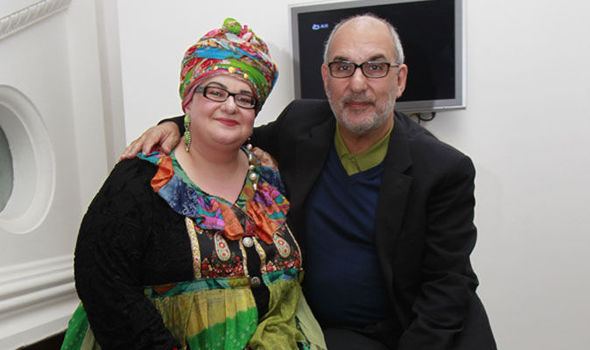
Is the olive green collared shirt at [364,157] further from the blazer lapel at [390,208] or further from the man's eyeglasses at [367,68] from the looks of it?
the man's eyeglasses at [367,68]

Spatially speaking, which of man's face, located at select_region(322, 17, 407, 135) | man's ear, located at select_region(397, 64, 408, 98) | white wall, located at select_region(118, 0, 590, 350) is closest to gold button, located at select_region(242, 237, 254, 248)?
man's face, located at select_region(322, 17, 407, 135)

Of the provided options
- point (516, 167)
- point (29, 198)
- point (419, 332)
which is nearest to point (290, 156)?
point (419, 332)

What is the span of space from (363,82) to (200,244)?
696mm

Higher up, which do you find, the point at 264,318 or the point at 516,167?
the point at 516,167

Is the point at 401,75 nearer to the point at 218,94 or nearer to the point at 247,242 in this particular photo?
the point at 218,94

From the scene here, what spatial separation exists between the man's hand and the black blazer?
1.47ft

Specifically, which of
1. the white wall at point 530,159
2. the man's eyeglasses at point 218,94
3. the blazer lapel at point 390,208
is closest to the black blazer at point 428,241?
the blazer lapel at point 390,208

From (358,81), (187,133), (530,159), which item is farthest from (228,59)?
(530,159)

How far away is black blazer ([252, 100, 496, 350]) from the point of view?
4.74ft

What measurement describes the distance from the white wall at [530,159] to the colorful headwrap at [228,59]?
3.47ft

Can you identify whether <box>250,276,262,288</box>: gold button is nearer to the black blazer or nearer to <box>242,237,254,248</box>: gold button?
<box>242,237,254,248</box>: gold button

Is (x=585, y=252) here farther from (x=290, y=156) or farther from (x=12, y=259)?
(x=12, y=259)

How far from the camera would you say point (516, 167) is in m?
2.13

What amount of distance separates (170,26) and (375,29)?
1335mm
